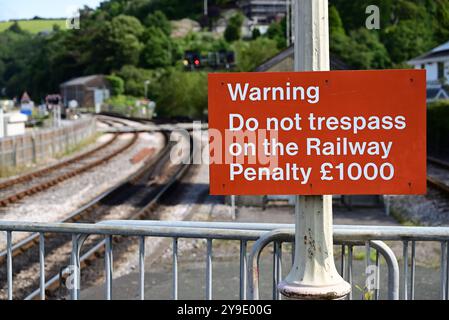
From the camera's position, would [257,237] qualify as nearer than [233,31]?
Yes

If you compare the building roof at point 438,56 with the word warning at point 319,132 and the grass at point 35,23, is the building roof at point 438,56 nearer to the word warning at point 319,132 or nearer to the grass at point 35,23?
the grass at point 35,23

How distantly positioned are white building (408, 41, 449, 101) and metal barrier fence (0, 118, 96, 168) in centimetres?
1623

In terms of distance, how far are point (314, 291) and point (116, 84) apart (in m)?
103

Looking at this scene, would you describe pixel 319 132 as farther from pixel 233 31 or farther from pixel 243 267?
pixel 233 31

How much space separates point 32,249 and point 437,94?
89.1 feet

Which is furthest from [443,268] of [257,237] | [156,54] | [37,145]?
[156,54]

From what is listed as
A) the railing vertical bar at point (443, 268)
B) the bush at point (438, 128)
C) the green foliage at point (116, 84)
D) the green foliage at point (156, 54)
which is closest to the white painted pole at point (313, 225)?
the railing vertical bar at point (443, 268)

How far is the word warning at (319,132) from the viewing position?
345 cm

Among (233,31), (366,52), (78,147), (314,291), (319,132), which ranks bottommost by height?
(78,147)

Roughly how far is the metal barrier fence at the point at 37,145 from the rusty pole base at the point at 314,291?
2183cm

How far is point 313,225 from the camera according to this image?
140 inches

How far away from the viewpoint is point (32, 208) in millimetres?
16766

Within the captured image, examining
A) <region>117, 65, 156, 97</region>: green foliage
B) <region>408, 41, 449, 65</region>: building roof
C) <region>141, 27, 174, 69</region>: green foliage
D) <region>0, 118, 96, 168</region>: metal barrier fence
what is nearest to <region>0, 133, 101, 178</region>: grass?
<region>0, 118, 96, 168</region>: metal barrier fence

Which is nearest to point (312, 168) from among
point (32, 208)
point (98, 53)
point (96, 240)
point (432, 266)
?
point (432, 266)
